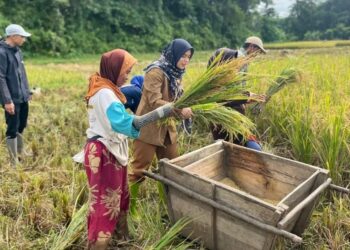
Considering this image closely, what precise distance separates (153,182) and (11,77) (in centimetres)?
202

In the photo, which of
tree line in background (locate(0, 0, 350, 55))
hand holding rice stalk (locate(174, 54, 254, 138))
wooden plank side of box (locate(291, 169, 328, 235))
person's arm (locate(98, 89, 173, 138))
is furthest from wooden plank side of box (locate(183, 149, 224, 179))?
tree line in background (locate(0, 0, 350, 55))

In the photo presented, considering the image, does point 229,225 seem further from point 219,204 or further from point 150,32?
point 150,32

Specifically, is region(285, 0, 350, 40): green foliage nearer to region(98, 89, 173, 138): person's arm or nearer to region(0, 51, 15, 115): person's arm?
region(0, 51, 15, 115): person's arm

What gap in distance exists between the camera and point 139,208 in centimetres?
295

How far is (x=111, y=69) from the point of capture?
2.23 m

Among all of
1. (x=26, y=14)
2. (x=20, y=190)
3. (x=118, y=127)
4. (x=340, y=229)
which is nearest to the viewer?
(x=118, y=127)

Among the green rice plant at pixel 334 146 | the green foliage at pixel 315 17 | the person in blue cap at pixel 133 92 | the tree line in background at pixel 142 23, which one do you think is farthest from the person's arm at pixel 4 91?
the green foliage at pixel 315 17

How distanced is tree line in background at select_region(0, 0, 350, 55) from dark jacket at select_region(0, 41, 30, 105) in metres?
16.0

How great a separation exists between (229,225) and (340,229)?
866 millimetres

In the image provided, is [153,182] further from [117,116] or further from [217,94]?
[117,116]

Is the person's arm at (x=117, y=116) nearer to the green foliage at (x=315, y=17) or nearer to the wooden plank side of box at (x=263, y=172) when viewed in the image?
the wooden plank side of box at (x=263, y=172)

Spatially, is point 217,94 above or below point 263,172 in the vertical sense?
above

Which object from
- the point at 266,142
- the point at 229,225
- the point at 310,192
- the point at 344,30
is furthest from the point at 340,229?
the point at 344,30

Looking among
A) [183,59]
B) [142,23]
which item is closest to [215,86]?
[183,59]
